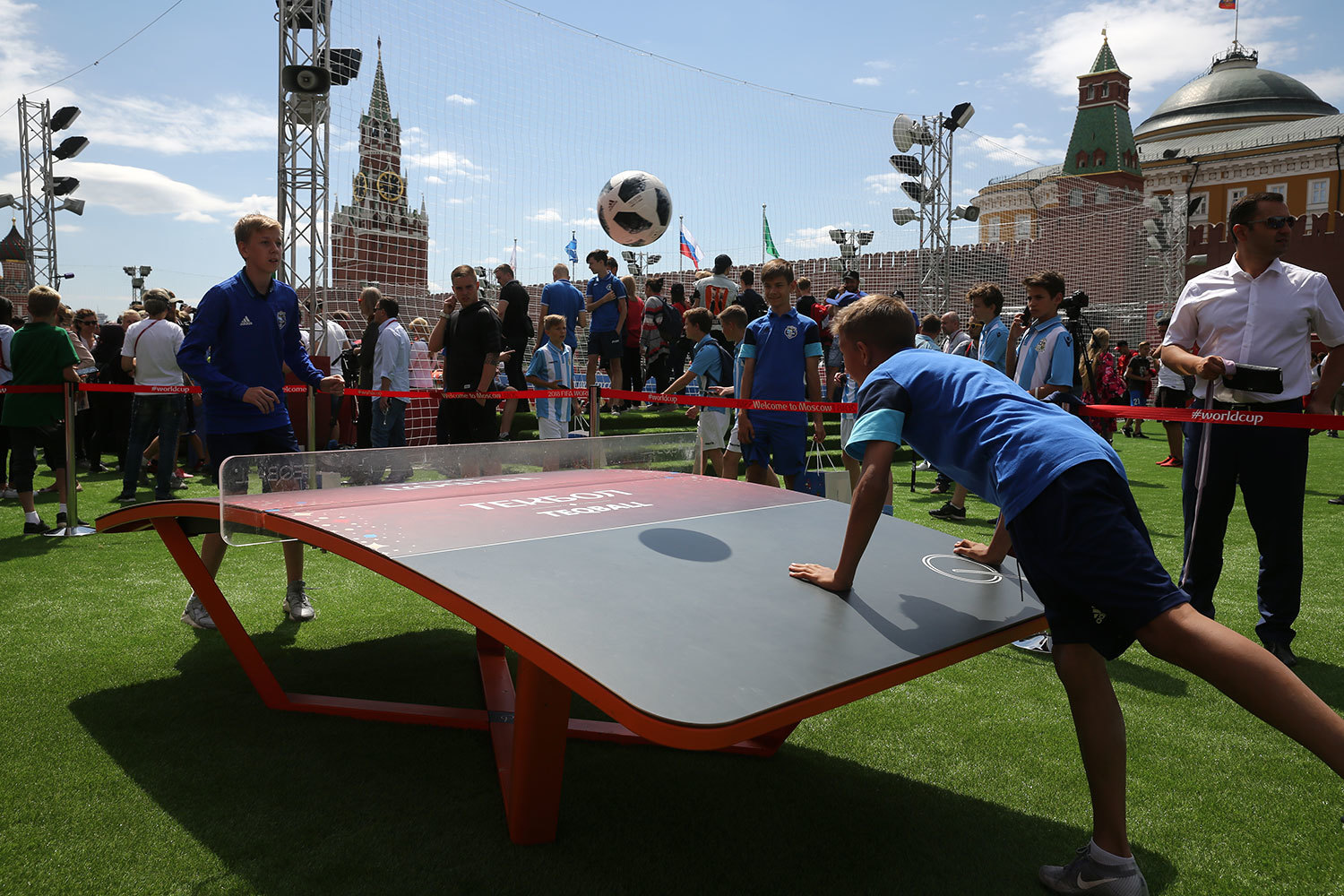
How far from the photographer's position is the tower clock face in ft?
32.6

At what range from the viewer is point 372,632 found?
4609 mm

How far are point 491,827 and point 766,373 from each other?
4.25 metres

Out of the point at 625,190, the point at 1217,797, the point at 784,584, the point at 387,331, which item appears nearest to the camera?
the point at 784,584

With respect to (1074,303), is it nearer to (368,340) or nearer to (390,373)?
(390,373)

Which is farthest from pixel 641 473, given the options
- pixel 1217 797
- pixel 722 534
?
pixel 1217 797

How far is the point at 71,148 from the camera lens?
23.0 meters

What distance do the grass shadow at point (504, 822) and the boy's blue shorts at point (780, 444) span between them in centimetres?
318

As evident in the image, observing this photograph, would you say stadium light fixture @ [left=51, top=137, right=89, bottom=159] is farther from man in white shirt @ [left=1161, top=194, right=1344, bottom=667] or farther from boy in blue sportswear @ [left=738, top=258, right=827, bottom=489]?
man in white shirt @ [left=1161, top=194, right=1344, bottom=667]

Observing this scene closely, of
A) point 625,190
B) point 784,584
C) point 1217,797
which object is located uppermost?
point 625,190

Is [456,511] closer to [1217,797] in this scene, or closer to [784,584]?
[784,584]

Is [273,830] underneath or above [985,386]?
underneath

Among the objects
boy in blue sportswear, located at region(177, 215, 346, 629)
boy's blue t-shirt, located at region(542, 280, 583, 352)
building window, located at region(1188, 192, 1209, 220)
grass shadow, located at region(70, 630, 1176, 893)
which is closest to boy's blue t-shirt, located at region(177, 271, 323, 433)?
boy in blue sportswear, located at region(177, 215, 346, 629)

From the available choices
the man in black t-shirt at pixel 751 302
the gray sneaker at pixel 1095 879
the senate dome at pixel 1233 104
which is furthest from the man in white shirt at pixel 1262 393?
the senate dome at pixel 1233 104

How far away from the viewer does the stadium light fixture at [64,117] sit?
22.7m
